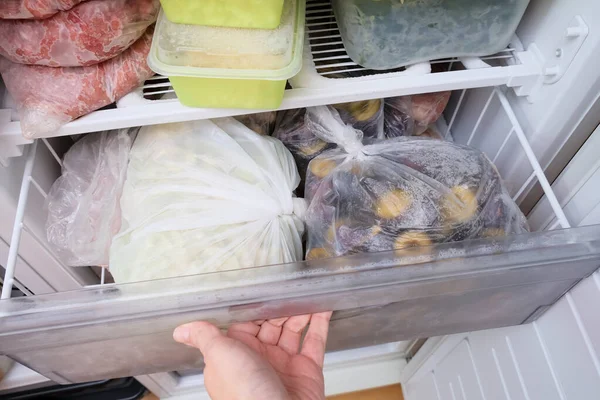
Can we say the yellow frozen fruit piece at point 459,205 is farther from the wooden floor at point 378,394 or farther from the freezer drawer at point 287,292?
the wooden floor at point 378,394

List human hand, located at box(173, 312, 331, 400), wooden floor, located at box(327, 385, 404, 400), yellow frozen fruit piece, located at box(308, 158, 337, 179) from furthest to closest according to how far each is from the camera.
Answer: wooden floor, located at box(327, 385, 404, 400), yellow frozen fruit piece, located at box(308, 158, 337, 179), human hand, located at box(173, 312, 331, 400)

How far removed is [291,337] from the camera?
1.99ft

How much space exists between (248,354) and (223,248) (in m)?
0.15

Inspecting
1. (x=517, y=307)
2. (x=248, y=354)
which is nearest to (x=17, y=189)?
(x=248, y=354)

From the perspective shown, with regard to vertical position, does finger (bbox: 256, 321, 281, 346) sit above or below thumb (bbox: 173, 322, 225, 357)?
above

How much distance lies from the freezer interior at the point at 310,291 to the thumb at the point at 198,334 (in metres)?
0.01

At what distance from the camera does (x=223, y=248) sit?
607 mm

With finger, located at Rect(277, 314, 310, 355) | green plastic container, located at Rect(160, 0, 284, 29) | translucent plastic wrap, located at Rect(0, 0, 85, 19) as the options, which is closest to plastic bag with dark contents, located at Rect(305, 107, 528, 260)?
finger, located at Rect(277, 314, 310, 355)

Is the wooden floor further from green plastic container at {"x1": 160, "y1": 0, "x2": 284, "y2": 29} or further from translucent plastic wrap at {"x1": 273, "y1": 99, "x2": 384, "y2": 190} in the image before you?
green plastic container at {"x1": 160, "y1": 0, "x2": 284, "y2": 29}

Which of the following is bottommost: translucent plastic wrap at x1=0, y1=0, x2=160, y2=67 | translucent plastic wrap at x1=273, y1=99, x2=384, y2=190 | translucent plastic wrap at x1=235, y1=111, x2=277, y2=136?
translucent plastic wrap at x1=0, y1=0, x2=160, y2=67

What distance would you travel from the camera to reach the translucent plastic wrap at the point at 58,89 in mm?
569

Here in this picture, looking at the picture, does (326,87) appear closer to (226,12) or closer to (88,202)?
(226,12)

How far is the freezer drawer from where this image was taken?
0.49m

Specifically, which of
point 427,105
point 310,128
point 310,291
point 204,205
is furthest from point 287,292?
point 427,105
